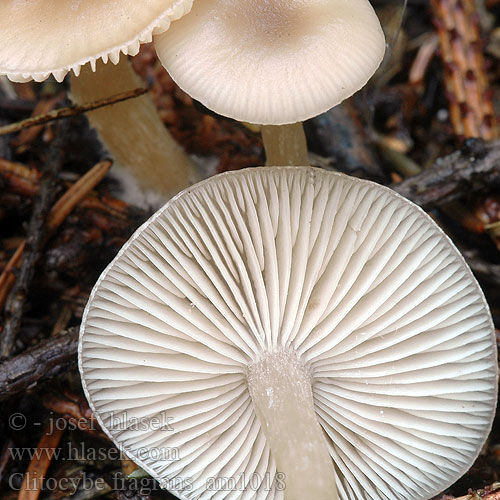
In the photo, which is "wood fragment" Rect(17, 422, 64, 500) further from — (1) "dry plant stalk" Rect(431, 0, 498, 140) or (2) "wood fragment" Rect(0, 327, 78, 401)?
(1) "dry plant stalk" Rect(431, 0, 498, 140)

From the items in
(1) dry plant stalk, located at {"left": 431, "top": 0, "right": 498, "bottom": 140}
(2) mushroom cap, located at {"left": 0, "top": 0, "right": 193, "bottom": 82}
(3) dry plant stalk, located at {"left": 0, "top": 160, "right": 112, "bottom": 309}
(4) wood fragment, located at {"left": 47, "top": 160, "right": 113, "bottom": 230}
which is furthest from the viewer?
(1) dry plant stalk, located at {"left": 431, "top": 0, "right": 498, "bottom": 140}

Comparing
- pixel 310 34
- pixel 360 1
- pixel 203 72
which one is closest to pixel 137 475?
pixel 203 72

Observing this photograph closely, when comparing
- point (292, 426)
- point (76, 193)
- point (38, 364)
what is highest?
point (76, 193)

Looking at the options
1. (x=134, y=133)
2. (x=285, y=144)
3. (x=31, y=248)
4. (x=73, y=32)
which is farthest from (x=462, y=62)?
(x=31, y=248)

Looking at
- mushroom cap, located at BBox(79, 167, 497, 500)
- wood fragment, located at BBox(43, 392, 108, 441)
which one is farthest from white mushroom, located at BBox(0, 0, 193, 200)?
wood fragment, located at BBox(43, 392, 108, 441)

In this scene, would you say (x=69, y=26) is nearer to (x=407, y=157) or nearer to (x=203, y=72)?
(x=203, y=72)

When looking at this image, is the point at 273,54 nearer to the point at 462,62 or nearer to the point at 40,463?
the point at 462,62

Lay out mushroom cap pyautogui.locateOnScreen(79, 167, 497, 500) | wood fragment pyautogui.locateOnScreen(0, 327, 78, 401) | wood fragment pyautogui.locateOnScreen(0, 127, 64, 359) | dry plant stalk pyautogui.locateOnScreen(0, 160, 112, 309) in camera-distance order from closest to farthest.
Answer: mushroom cap pyautogui.locateOnScreen(79, 167, 497, 500)
wood fragment pyautogui.locateOnScreen(0, 327, 78, 401)
wood fragment pyautogui.locateOnScreen(0, 127, 64, 359)
dry plant stalk pyautogui.locateOnScreen(0, 160, 112, 309)
